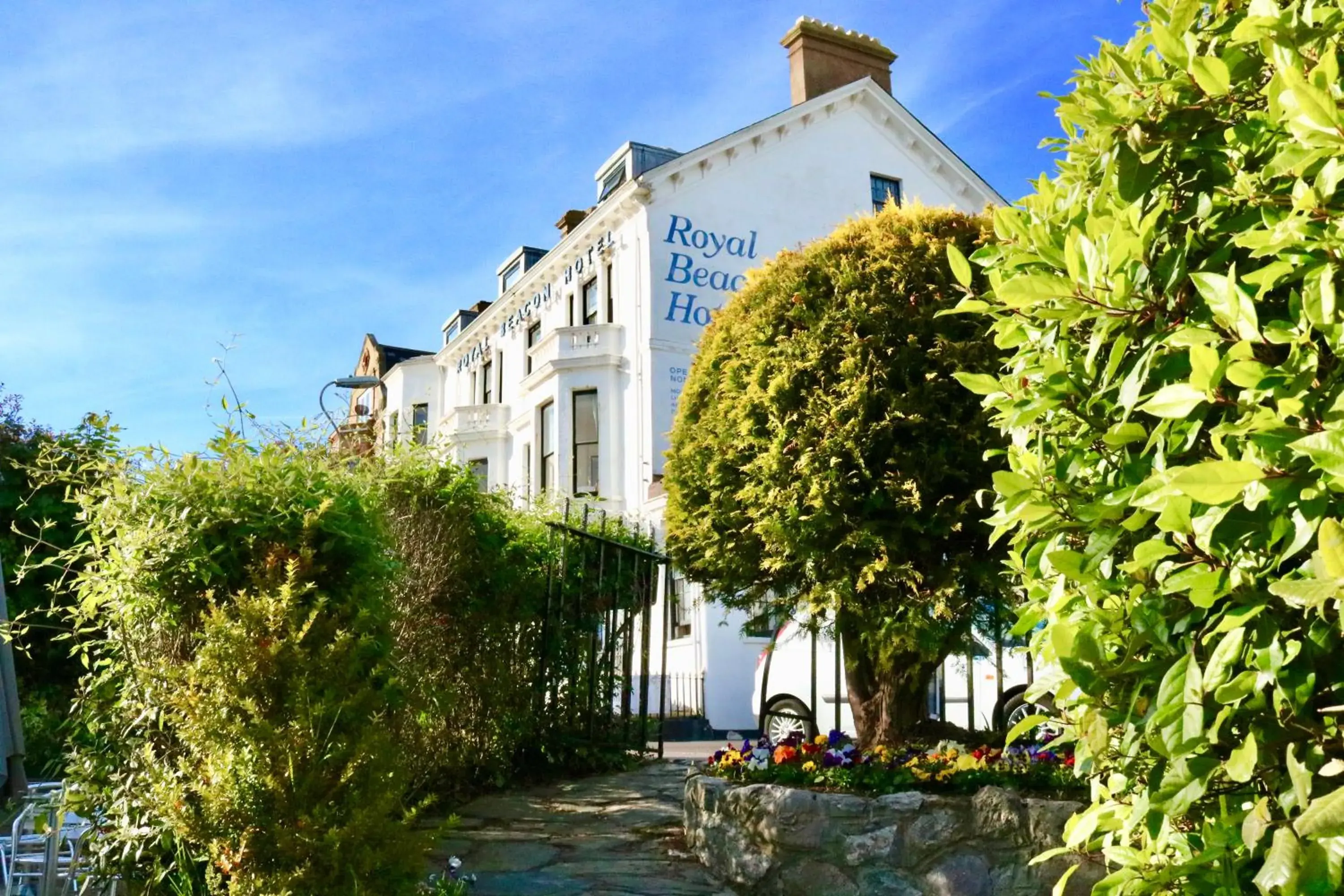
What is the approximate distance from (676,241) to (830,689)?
1337 cm

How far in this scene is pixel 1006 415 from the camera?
2959mm

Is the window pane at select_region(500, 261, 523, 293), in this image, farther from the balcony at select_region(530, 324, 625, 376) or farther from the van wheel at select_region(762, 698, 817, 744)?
the van wheel at select_region(762, 698, 817, 744)

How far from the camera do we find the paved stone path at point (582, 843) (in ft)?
20.4

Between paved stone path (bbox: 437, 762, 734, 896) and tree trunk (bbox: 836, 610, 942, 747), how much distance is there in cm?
158

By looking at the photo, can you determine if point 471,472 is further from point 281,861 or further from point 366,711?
point 281,861

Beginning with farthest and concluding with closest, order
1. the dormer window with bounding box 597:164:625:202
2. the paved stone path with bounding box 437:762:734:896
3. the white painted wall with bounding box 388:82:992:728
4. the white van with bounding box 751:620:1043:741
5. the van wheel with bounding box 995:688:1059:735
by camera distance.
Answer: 1. the dormer window with bounding box 597:164:625:202
2. the white painted wall with bounding box 388:82:992:728
3. the white van with bounding box 751:620:1043:741
4. the van wheel with bounding box 995:688:1059:735
5. the paved stone path with bounding box 437:762:734:896

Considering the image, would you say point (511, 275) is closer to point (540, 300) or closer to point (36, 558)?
point (540, 300)

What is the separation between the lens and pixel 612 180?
26.8 m

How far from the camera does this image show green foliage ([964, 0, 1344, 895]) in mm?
1990

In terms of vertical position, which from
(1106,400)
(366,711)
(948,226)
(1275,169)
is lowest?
(366,711)

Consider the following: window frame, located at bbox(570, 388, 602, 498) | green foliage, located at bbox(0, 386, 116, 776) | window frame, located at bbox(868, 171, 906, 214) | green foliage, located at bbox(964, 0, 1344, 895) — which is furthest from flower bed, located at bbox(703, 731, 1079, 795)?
window frame, located at bbox(868, 171, 906, 214)

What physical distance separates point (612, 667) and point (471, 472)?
258 centimetres

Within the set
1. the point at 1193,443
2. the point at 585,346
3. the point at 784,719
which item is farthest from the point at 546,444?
the point at 1193,443

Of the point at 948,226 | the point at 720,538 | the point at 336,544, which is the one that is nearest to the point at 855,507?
the point at 720,538
